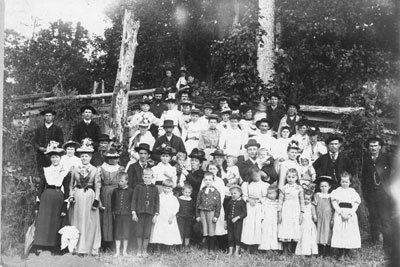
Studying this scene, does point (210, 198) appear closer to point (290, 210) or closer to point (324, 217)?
point (290, 210)

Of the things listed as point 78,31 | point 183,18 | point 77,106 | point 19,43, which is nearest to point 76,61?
point 78,31

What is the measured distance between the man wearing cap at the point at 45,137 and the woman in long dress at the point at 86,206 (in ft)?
3.86

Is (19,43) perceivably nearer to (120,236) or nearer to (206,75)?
(120,236)

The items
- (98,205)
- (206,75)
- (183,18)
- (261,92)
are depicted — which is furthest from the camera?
(206,75)

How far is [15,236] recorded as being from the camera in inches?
275

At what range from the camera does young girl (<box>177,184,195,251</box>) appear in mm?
7285

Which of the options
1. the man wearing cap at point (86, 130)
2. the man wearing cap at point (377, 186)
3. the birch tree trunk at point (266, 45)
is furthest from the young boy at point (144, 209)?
the birch tree trunk at point (266, 45)

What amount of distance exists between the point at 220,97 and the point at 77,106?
434 centimetres

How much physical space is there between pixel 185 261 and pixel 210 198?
41.2 inches

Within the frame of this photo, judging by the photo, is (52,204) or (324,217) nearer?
(52,204)

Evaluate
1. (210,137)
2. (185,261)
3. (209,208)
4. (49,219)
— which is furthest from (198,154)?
(49,219)

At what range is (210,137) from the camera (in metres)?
8.69

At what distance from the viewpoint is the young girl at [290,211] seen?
700 cm

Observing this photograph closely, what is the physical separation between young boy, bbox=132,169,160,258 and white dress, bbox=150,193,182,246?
87 millimetres
